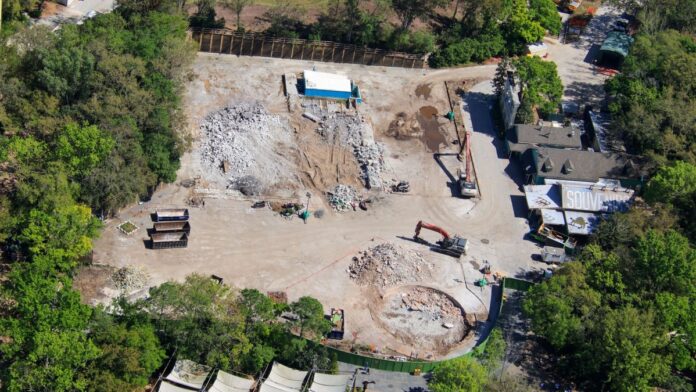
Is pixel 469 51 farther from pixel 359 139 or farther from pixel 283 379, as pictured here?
pixel 283 379

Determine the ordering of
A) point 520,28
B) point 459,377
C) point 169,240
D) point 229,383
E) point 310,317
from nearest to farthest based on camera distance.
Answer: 1. point 459,377
2. point 229,383
3. point 310,317
4. point 169,240
5. point 520,28

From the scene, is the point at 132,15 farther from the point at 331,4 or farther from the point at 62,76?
the point at 331,4

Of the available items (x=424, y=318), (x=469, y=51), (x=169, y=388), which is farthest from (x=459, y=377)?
(x=469, y=51)

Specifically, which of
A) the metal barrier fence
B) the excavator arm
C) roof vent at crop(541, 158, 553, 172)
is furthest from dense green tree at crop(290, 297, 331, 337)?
roof vent at crop(541, 158, 553, 172)

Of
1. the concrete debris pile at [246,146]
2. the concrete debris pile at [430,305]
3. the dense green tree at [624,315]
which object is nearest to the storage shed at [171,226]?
the concrete debris pile at [246,146]

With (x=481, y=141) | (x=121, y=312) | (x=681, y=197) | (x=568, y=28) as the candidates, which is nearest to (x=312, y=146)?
(x=481, y=141)

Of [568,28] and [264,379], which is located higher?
[568,28]
